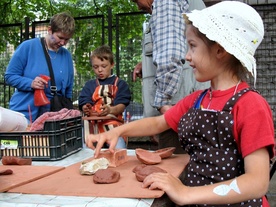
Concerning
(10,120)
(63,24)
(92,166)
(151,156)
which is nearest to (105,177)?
(92,166)

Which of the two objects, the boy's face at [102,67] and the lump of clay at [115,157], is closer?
the lump of clay at [115,157]

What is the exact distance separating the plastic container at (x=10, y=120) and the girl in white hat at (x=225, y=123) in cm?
71

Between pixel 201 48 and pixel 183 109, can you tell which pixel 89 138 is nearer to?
pixel 183 109

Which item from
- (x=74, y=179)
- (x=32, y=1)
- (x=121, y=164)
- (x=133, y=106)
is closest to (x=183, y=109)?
(x=121, y=164)

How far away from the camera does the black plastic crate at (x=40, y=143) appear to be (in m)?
2.22

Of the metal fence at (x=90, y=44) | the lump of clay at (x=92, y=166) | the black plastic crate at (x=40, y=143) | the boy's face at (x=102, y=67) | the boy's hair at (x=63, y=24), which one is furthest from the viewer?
the metal fence at (x=90, y=44)

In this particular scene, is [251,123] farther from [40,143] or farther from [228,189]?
[40,143]

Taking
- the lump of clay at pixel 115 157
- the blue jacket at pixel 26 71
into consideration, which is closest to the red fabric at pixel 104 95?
the blue jacket at pixel 26 71

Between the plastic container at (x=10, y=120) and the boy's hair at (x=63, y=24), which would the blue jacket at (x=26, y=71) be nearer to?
the boy's hair at (x=63, y=24)

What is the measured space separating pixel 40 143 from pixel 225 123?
3.81ft

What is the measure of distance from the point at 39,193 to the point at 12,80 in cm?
238

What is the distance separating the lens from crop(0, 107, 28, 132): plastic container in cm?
173

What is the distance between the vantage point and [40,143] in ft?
7.36

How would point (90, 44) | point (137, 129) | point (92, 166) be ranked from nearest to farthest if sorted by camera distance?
point (92, 166) → point (137, 129) → point (90, 44)
